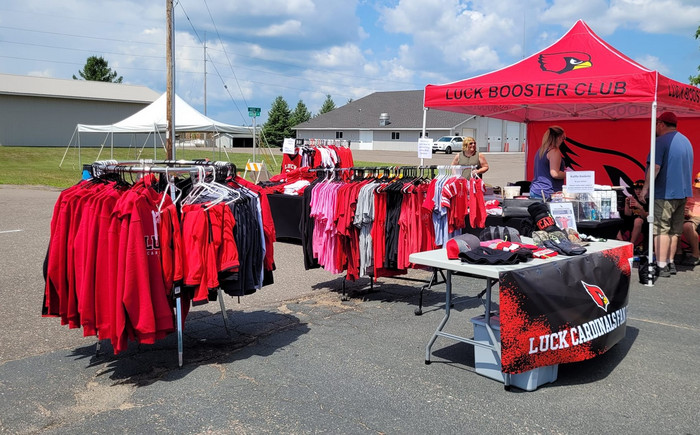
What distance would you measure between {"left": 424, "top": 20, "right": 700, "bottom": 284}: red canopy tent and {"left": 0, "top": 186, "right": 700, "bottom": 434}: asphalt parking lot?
2.76 meters

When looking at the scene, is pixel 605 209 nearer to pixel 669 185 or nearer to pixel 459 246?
pixel 669 185

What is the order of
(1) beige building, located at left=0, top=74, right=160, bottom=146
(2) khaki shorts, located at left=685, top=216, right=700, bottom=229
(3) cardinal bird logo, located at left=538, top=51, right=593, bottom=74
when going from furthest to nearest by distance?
(1) beige building, located at left=0, top=74, right=160, bottom=146 < (2) khaki shorts, located at left=685, top=216, right=700, bottom=229 < (3) cardinal bird logo, located at left=538, top=51, right=593, bottom=74

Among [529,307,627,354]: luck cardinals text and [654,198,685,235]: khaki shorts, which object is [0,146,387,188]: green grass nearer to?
[654,198,685,235]: khaki shorts

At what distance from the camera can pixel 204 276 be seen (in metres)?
4.37

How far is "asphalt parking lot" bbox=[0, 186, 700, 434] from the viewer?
12.2 ft

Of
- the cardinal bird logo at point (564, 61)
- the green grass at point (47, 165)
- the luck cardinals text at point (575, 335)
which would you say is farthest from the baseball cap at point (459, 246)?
the green grass at point (47, 165)

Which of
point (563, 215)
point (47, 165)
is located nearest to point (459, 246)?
point (563, 215)

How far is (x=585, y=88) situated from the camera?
26.2 ft

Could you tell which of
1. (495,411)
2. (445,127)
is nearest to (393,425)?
(495,411)

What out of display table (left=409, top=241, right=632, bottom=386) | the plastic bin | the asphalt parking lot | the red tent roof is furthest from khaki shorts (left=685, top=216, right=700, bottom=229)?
the plastic bin

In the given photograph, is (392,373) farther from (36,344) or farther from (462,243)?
(36,344)

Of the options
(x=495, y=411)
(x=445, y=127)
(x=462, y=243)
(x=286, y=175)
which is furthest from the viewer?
(x=445, y=127)

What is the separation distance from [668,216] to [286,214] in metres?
5.75

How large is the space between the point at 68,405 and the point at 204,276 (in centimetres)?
117
